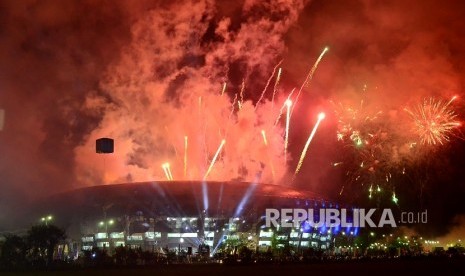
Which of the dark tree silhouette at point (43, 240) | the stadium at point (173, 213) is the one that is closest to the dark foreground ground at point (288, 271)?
the dark tree silhouette at point (43, 240)

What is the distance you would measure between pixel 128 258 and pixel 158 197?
90.1 feet

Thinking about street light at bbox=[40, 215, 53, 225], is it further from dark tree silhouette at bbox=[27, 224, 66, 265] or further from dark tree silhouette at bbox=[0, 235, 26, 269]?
dark tree silhouette at bbox=[0, 235, 26, 269]

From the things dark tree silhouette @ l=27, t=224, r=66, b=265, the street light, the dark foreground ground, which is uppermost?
the street light

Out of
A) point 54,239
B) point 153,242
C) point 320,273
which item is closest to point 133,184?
point 153,242

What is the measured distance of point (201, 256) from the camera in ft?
→ 181

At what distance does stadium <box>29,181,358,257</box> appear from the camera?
251 ft

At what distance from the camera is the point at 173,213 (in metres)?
78.0

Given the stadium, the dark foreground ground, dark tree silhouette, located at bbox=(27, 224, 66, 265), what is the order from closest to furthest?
the dark foreground ground < dark tree silhouette, located at bbox=(27, 224, 66, 265) < the stadium

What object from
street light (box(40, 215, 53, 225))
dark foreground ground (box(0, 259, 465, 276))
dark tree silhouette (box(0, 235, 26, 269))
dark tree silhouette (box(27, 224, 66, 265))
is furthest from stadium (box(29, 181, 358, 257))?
dark foreground ground (box(0, 259, 465, 276))

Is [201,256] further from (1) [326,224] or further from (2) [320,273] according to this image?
(1) [326,224]

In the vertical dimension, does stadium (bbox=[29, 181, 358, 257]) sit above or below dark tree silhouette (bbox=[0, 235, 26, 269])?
above

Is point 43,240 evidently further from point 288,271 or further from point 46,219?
point 288,271

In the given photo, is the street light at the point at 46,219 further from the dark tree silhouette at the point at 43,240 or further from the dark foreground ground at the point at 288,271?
the dark foreground ground at the point at 288,271

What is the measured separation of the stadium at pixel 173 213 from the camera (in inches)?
3014
